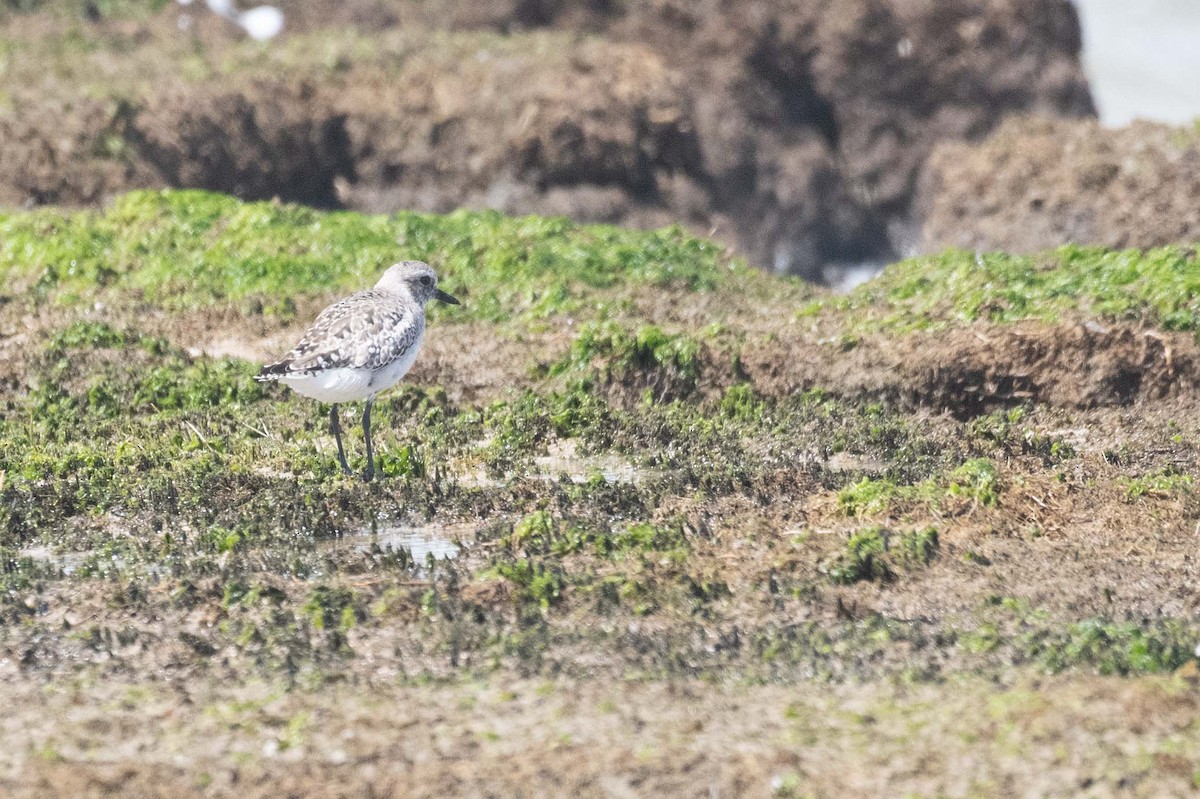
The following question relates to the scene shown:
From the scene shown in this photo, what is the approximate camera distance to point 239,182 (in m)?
23.7

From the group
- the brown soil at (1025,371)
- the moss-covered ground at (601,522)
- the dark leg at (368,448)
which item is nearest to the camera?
the moss-covered ground at (601,522)

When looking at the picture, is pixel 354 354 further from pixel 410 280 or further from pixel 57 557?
pixel 57 557

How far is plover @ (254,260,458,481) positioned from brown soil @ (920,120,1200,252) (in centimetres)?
1251

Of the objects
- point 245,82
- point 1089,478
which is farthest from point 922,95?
point 1089,478

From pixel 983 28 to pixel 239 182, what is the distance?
13.3 meters

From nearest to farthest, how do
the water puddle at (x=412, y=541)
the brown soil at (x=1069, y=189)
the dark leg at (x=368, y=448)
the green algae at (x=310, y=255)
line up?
1. the water puddle at (x=412, y=541)
2. the dark leg at (x=368, y=448)
3. the green algae at (x=310, y=255)
4. the brown soil at (x=1069, y=189)

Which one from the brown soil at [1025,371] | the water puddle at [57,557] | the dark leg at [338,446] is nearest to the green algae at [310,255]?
the brown soil at [1025,371]

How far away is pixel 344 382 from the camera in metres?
11.4

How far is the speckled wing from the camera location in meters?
11.2

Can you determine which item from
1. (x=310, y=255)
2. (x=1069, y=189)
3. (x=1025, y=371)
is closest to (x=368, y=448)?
(x=1025, y=371)

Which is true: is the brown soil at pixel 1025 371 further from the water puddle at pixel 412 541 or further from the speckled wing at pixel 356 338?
the water puddle at pixel 412 541

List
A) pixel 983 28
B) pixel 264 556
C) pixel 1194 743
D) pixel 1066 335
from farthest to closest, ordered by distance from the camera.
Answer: pixel 983 28 → pixel 1066 335 → pixel 264 556 → pixel 1194 743

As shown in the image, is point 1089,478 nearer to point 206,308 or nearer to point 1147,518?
point 1147,518

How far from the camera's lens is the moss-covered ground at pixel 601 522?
23.4 feet
